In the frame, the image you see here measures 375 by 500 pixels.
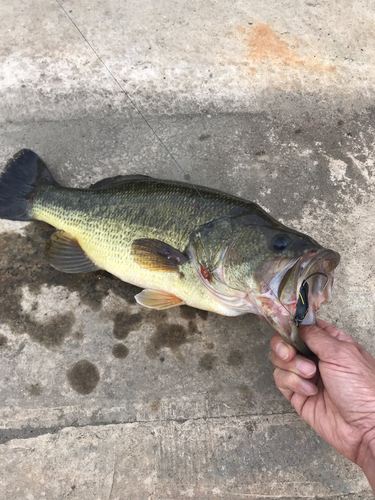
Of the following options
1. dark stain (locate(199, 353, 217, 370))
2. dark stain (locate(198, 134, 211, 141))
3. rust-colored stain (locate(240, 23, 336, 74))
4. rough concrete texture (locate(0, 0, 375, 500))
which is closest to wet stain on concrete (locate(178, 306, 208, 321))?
rough concrete texture (locate(0, 0, 375, 500))

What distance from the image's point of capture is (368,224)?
3357mm

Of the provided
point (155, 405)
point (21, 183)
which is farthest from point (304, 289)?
point (21, 183)

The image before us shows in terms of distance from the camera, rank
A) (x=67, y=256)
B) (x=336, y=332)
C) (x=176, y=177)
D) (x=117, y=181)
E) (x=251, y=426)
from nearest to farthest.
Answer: (x=336, y=332) < (x=251, y=426) < (x=67, y=256) < (x=117, y=181) < (x=176, y=177)

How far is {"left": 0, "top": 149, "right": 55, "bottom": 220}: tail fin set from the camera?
3021 millimetres

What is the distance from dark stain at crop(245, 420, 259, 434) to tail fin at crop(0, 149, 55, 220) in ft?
8.51

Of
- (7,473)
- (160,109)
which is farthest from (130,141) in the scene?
(7,473)

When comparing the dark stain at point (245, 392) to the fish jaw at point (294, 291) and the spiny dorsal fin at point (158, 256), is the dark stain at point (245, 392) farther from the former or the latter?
the spiny dorsal fin at point (158, 256)

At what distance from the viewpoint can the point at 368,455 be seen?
199 centimetres

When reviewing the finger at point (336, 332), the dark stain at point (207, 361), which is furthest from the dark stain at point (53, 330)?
the finger at point (336, 332)

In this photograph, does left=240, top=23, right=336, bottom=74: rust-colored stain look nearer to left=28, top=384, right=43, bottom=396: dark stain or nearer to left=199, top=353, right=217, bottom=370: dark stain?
left=199, top=353, right=217, bottom=370: dark stain

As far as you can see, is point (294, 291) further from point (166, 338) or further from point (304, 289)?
point (166, 338)

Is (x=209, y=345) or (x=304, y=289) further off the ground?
(x=304, y=289)

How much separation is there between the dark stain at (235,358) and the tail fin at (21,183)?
2191mm

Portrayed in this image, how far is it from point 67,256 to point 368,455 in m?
2.59
